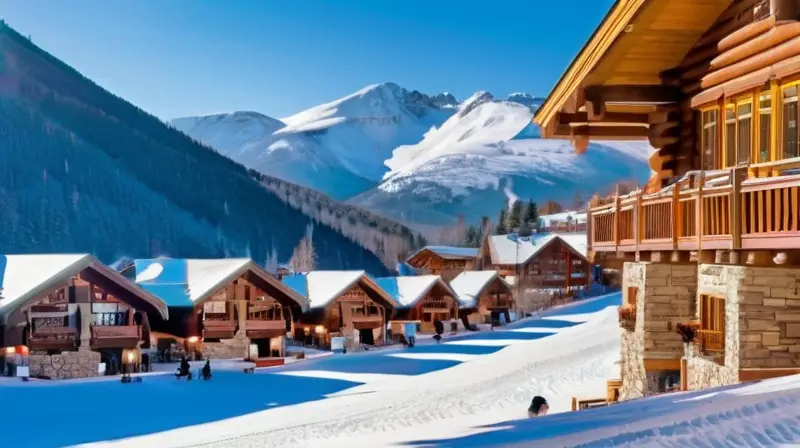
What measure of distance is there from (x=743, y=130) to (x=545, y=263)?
62507 millimetres

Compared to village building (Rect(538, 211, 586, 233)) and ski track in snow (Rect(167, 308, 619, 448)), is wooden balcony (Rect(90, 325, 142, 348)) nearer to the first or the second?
ski track in snow (Rect(167, 308, 619, 448))

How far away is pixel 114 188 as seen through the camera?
13988cm

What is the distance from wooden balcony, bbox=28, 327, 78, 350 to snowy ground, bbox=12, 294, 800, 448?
3.37 meters

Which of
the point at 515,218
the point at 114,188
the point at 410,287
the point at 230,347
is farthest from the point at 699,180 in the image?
the point at 114,188

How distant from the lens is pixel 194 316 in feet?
130

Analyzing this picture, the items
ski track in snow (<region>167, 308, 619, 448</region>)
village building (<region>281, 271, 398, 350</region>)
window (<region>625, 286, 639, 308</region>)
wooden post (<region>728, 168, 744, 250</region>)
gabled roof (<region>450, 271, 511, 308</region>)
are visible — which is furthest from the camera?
gabled roof (<region>450, 271, 511, 308</region>)

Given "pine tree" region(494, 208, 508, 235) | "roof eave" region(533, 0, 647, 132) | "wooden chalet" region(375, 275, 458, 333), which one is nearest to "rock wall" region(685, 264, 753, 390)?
"roof eave" region(533, 0, 647, 132)

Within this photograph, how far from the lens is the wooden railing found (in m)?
12.6

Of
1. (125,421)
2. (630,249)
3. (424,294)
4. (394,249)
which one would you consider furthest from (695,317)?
(394,249)

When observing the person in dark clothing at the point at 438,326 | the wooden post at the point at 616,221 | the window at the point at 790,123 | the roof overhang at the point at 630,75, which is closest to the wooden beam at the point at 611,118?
the roof overhang at the point at 630,75

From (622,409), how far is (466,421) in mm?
10131

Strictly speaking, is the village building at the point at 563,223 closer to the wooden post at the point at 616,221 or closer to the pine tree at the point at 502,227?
the pine tree at the point at 502,227

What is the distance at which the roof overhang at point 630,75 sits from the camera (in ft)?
42.0

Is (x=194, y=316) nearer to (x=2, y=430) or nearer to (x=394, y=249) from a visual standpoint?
(x=2, y=430)
